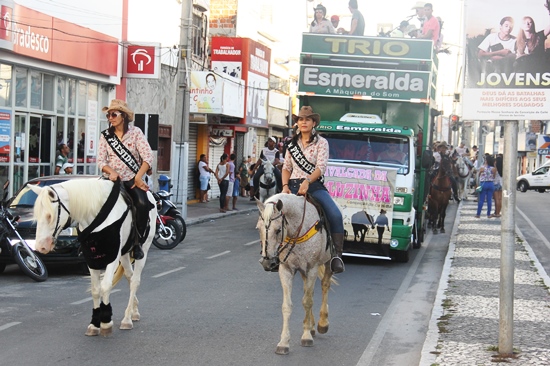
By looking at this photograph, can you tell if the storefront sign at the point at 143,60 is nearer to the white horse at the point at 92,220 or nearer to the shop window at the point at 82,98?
the shop window at the point at 82,98

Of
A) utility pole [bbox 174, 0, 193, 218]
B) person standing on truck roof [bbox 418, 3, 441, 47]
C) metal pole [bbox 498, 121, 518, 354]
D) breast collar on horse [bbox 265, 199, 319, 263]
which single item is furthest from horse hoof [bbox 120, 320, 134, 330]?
utility pole [bbox 174, 0, 193, 218]

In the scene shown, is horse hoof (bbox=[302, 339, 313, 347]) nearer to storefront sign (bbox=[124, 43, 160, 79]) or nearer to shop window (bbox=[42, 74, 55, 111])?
shop window (bbox=[42, 74, 55, 111])

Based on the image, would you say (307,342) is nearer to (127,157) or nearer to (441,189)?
(127,157)

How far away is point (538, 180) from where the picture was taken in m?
52.4

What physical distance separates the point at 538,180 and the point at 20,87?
38.8 metres

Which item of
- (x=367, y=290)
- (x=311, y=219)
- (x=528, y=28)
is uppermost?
(x=528, y=28)

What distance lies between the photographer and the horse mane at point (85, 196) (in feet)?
26.5

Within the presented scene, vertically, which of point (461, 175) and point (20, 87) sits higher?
point (20, 87)

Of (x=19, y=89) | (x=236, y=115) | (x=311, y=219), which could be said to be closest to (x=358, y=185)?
(x=311, y=219)

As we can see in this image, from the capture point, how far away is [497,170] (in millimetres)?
25312

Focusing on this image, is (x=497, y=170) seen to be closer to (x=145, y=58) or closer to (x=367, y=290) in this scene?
(x=145, y=58)

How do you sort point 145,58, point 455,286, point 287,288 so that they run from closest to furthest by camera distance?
point 287,288
point 455,286
point 145,58

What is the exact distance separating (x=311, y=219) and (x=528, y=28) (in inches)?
106

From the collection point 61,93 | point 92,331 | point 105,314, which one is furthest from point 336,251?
point 61,93
